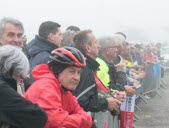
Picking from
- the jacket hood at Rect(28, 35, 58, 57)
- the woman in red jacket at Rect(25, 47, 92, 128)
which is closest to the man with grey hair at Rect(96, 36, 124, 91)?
the jacket hood at Rect(28, 35, 58, 57)

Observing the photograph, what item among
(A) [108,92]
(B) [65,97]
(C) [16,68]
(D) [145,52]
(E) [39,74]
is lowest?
(D) [145,52]

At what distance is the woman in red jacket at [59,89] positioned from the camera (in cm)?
208

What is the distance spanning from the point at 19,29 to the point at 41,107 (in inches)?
53.4

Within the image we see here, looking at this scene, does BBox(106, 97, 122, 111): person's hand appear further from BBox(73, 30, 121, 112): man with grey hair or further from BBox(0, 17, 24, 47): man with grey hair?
BBox(0, 17, 24, 47): man with grey hair

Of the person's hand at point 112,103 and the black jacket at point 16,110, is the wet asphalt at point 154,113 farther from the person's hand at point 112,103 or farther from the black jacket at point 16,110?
the black jacket at point 16,110

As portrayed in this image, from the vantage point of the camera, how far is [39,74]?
232 cm

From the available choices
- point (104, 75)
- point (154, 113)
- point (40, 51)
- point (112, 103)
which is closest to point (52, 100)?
point (112, 103)

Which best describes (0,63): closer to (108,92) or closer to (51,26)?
(108,92)

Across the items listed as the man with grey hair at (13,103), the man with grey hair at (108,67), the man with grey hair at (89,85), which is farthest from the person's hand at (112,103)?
the man with grey hair at (13,103)

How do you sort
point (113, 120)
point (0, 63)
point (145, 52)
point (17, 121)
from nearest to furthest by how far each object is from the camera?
point (17, 121)
point (0, 63)
point (113, 120)
point (145, 52)

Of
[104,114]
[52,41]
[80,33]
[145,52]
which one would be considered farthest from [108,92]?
[145,52]

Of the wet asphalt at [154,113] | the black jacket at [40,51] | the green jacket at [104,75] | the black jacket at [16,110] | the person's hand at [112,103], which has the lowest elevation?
the wet asphalt at [154,113]

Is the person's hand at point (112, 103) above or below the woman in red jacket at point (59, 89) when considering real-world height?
below

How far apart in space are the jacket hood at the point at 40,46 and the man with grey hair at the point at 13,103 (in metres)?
1.64
